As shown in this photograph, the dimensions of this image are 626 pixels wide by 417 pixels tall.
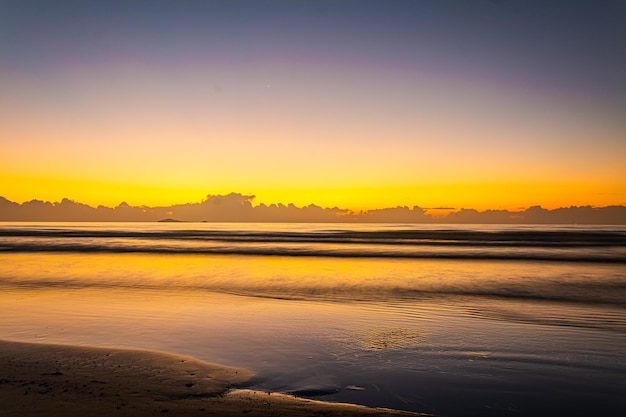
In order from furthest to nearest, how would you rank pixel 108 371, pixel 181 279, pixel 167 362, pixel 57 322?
pixel 181 279 → pixel 57 322 → pixel 167 362 → pixel 108 371

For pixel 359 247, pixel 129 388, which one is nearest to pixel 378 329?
pixel 129 388

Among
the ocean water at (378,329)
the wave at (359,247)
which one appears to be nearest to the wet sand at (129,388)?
the ocean water at (378,329)

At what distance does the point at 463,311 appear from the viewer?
1602 centimetres

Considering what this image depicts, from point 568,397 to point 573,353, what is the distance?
3.01 meters

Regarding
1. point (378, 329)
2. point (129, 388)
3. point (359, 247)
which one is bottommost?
point (359, 247)

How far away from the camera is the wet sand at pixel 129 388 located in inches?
266

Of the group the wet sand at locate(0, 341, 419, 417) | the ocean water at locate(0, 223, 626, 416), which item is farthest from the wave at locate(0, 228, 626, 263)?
the wet sand at locate(0, 341, 419, 417)

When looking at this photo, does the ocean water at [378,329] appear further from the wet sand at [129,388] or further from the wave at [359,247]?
the wave at [359,247]

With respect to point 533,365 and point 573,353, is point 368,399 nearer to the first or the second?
point 533,365

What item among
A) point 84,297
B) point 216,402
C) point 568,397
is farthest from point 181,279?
point 568,397

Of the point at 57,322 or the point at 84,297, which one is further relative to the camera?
the point at 84,297

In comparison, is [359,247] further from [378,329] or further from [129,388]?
[129,388]

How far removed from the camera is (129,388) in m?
7.73

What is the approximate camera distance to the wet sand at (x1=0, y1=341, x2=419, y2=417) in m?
6.75
